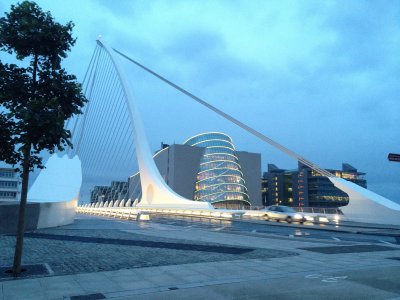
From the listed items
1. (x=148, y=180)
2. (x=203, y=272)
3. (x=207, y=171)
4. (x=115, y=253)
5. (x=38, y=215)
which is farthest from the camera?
(x=207, y=171)

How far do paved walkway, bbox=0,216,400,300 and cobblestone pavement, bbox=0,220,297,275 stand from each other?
23 millimetres

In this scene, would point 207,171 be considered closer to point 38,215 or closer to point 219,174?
point 219,174

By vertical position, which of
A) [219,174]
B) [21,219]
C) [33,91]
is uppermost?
[219,174]

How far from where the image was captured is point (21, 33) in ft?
28.1

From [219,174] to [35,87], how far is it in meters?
107

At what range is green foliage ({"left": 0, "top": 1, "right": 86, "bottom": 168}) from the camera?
788 centimetres

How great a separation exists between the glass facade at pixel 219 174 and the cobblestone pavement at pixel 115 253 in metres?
96.3

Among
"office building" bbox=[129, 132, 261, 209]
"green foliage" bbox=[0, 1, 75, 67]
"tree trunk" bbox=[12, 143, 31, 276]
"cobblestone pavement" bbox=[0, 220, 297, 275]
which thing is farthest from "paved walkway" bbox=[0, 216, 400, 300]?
"office building" bbox=[129, 132, 261, 209]

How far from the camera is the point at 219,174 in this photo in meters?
115

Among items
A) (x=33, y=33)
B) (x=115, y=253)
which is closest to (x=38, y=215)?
(x=115, y=253)

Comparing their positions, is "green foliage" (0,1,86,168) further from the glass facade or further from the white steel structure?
the glass facade

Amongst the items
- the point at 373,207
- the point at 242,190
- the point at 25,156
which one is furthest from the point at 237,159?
the point at 25,156

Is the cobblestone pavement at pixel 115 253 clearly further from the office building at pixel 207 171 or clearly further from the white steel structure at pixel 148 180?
the office building at pixel 207 171

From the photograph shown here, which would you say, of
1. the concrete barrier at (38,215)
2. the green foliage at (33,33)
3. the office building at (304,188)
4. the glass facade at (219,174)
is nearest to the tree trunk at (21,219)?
the green foliage at (33,33)
